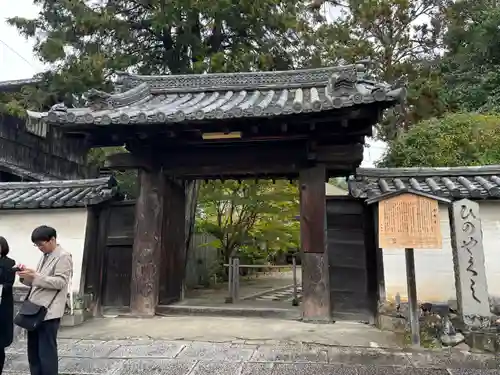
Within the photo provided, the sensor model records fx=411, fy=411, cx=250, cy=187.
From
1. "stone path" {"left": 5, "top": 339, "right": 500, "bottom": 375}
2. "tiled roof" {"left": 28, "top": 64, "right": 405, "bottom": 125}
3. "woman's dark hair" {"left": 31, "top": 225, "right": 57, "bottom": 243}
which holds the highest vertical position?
"tiled roof" {"left": 28, "top": 64, "right": 405, "bottom": 125}

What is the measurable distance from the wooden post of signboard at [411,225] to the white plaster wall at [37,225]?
5587mm

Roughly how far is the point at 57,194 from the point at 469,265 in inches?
300

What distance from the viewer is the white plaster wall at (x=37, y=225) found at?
7957 mm

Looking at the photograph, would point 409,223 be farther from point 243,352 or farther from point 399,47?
point 399,47

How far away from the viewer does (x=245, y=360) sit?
4.99 meters

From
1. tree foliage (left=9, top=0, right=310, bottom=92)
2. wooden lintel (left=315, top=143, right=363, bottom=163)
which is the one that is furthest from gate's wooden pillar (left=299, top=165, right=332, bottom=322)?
tree foliage (left=9, top=0, right=310, bottom=92)

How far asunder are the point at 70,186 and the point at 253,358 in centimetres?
579

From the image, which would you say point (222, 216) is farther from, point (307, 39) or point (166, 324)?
point (166, 324)

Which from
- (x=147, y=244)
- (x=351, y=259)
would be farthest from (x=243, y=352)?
(x=147, y=244)

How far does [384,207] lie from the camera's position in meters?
5.81

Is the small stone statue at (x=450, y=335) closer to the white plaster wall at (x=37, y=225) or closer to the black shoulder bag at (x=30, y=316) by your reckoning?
the black shoulder bag at (x=30, y=316)

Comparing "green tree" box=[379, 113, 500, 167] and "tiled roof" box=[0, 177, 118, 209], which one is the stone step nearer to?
"tiled roof" box=[0, 177, 118, 209]

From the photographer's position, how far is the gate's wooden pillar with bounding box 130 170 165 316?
24.7 ft

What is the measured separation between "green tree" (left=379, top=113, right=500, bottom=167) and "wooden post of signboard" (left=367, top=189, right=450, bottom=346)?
27.5 ft
